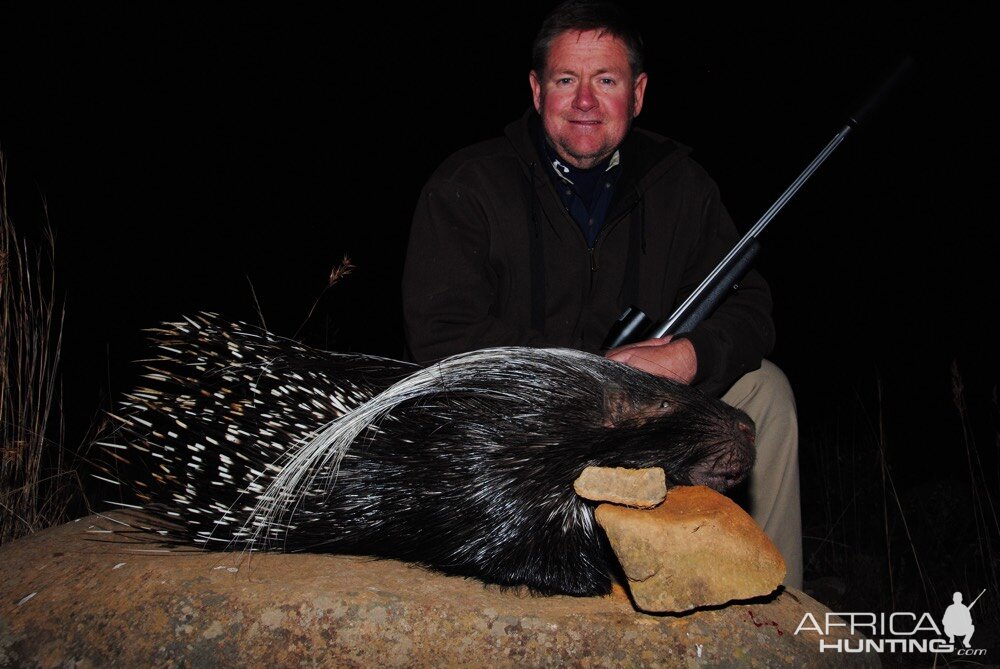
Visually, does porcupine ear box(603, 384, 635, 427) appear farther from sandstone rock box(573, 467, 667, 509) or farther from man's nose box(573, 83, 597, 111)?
man's nose box(573, 83, 597, 111)

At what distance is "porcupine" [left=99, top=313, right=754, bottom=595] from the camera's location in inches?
75.2

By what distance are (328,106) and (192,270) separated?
8.87 feet

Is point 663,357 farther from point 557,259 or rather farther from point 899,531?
point 899,531

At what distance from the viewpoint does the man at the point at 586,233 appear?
2.54 metres

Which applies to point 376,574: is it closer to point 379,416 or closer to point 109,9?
point 379,416

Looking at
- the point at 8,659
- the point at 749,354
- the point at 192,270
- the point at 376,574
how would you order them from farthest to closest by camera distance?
1. the point at 192,270
2. the point at 749,354
3. the point at 376,574
4. the point at 8,659

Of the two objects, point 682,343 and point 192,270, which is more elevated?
point 682,343

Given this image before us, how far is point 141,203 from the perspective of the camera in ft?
26.5

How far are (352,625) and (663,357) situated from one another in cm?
113

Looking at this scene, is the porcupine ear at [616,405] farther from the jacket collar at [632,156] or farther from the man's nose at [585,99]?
the man's nose at [585,99]

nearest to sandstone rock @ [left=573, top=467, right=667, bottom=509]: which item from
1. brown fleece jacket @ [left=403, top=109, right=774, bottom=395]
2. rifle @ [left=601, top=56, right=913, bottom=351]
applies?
brown fleece jacket @ [left=403, top=109, right=774, bottom=395]

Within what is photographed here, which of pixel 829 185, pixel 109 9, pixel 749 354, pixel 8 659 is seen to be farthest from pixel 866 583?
pixel 109 9

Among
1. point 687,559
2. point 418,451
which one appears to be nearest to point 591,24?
point 418,451

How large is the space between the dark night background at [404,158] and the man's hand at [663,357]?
4.50m
